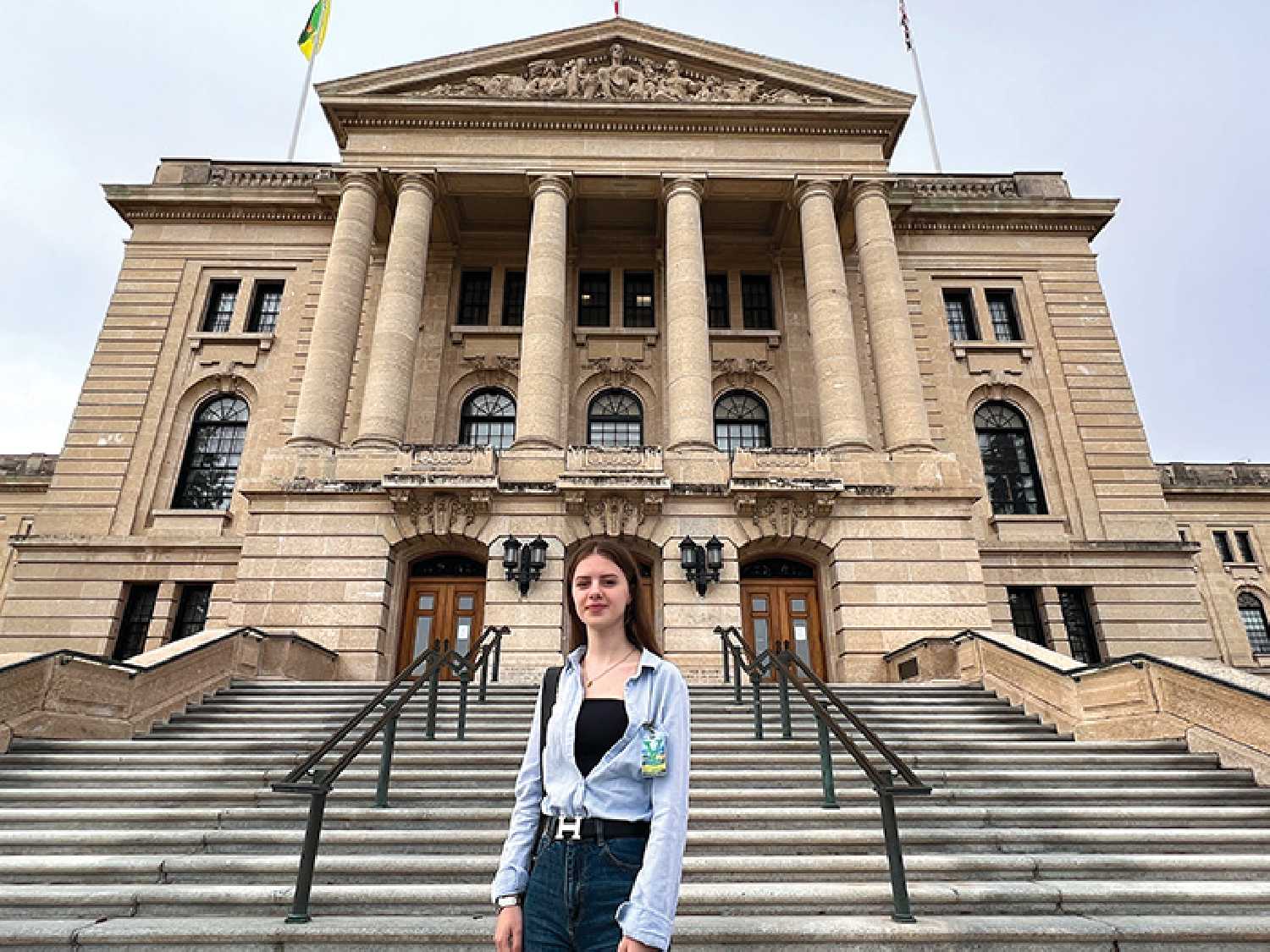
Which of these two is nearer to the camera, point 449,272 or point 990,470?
point 990,470

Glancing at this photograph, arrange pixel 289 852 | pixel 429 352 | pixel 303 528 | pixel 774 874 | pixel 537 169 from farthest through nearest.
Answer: pixel 429 352, pixel 537 169, pixel 303 528, pixel 289 852, pixel 774 874

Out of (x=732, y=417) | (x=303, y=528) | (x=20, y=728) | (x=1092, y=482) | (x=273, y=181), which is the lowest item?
(x=20, y=728)

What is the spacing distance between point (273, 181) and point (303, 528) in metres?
13.6

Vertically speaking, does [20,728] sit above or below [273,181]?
below

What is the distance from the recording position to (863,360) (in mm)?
20172

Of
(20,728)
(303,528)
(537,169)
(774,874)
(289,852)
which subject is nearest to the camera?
(774,874)

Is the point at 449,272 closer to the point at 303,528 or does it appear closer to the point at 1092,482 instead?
the point at 303,528

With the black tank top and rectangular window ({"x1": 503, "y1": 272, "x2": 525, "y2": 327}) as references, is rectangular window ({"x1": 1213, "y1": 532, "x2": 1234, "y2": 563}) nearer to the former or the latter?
rectangular window ({"x1": 503, "y1": 272, "x2": 525, "y2": 327})

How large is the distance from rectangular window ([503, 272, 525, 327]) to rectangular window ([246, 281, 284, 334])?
671cm

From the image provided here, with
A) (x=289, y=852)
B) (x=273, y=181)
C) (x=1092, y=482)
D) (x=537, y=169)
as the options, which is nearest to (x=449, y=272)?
(x=537, y=169)

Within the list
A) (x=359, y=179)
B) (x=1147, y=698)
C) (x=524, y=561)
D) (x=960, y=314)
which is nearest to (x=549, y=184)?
(x=359, y=179)

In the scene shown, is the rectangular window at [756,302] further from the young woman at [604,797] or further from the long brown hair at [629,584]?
the young woman at [604,797]

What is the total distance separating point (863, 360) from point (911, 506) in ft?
19.3

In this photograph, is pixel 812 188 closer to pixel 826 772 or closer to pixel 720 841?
pixel 826 772
